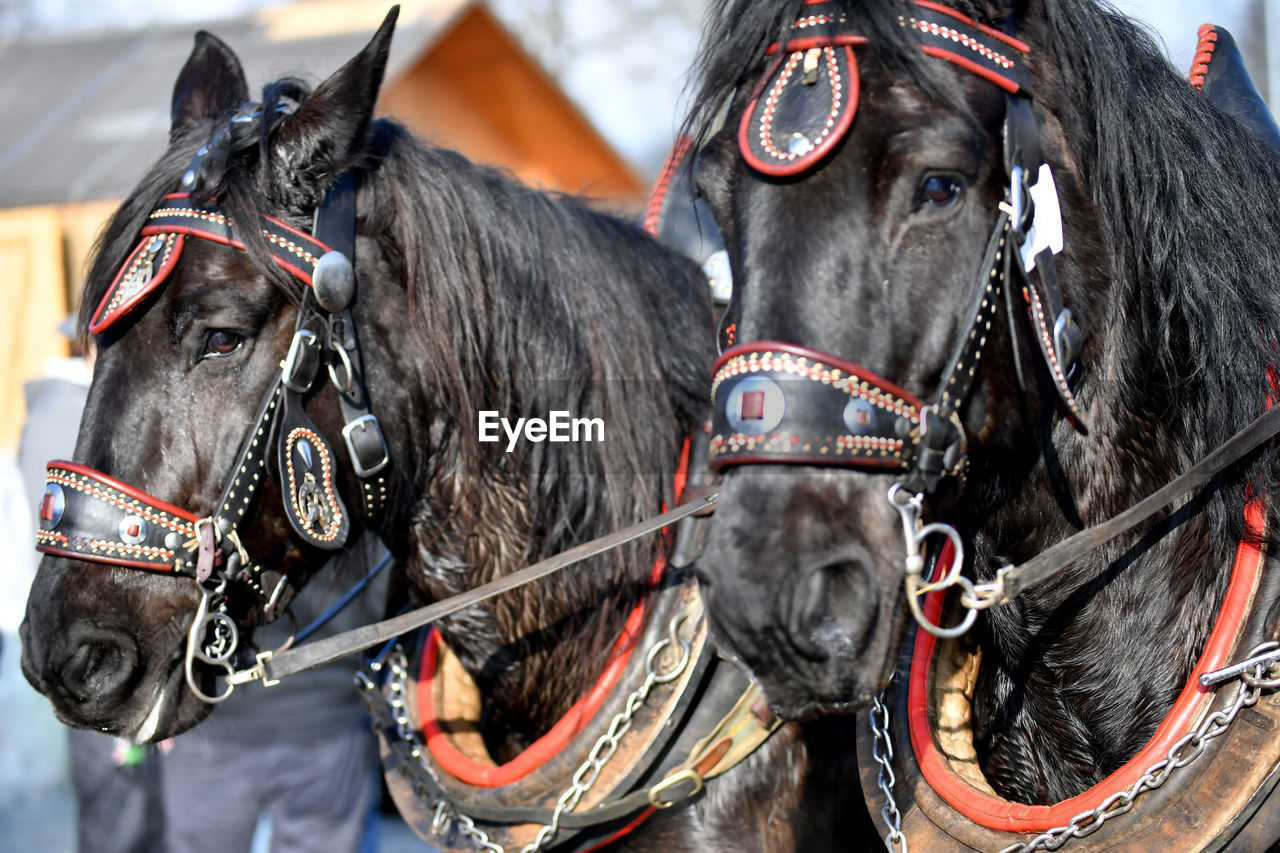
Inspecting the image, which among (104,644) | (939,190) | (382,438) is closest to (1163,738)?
(939,190)

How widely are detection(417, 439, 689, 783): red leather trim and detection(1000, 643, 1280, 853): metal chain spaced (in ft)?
3.01

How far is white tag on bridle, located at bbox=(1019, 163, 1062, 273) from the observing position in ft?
5.18

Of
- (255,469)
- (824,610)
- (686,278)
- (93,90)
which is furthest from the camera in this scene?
(93,90)

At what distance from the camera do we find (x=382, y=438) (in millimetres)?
2221

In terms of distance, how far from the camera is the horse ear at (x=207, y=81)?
106 inches

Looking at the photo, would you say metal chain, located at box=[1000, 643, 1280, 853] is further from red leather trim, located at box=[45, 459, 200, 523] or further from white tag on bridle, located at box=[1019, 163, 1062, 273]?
red leather trim, located at box=[45, 459, 200, 523]

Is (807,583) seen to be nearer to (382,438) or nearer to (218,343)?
(382,438)

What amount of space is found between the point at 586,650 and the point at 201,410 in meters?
0.94

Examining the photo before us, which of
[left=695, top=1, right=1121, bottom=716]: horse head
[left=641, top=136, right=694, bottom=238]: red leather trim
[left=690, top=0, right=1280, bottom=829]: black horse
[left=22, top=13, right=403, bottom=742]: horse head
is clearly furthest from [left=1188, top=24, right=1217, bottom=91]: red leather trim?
[left=22, top=13, right=403, bottom=742]: horse head

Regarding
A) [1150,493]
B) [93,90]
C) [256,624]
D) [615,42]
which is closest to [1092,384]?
[1150,493]

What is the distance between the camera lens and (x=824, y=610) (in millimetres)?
1394

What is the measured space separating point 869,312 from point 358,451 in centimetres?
115

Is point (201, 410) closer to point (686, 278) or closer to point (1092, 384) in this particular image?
point (686, 278)

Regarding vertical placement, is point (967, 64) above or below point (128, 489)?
above
